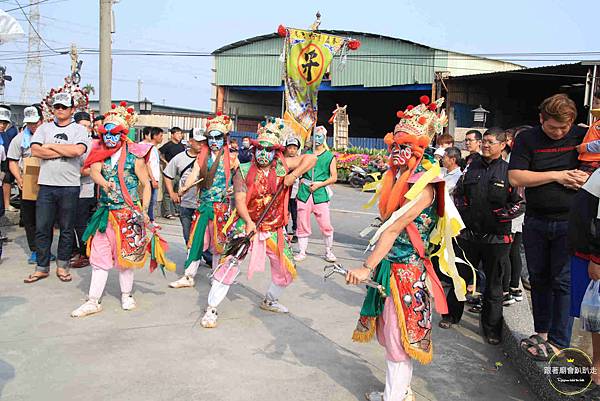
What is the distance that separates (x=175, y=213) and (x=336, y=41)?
4.96 m

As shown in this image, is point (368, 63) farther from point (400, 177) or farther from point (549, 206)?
point (400, 177)

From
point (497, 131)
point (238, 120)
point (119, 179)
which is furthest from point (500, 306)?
point (238, 120)

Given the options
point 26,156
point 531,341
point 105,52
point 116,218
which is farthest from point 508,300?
point 105,52

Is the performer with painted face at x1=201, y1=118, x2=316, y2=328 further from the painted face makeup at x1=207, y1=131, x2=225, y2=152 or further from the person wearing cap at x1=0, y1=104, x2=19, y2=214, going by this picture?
the person wearing cap at x1=0, y1=104, x2=19, y2=214

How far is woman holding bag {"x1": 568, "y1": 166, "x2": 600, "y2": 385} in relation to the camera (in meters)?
3.06

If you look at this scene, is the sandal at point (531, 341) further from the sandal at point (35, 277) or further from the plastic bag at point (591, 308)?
the sandal at point (35, 277)

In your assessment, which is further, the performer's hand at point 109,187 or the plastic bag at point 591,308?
the performer's hand at point 109,187

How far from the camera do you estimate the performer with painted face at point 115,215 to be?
5.17 meters

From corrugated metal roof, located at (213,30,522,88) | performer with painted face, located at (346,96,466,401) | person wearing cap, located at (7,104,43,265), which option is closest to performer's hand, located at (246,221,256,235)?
performer with painted face, located at (346,96,466,401)

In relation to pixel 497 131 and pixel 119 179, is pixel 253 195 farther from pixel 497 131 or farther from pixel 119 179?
pixel 497 131

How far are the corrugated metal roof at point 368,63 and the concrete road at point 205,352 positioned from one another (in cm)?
1780

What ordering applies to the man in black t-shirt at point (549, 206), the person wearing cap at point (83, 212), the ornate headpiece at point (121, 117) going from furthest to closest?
the person wearing cap at point (83, 212), the ornate headpiece at point (121, 117), the man in black t-shirt at point (549, 206)

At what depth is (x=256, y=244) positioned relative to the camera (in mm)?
5035

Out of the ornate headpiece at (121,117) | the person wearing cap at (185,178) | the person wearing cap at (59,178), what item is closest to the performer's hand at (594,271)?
the ornate headpiece at (121,117)
